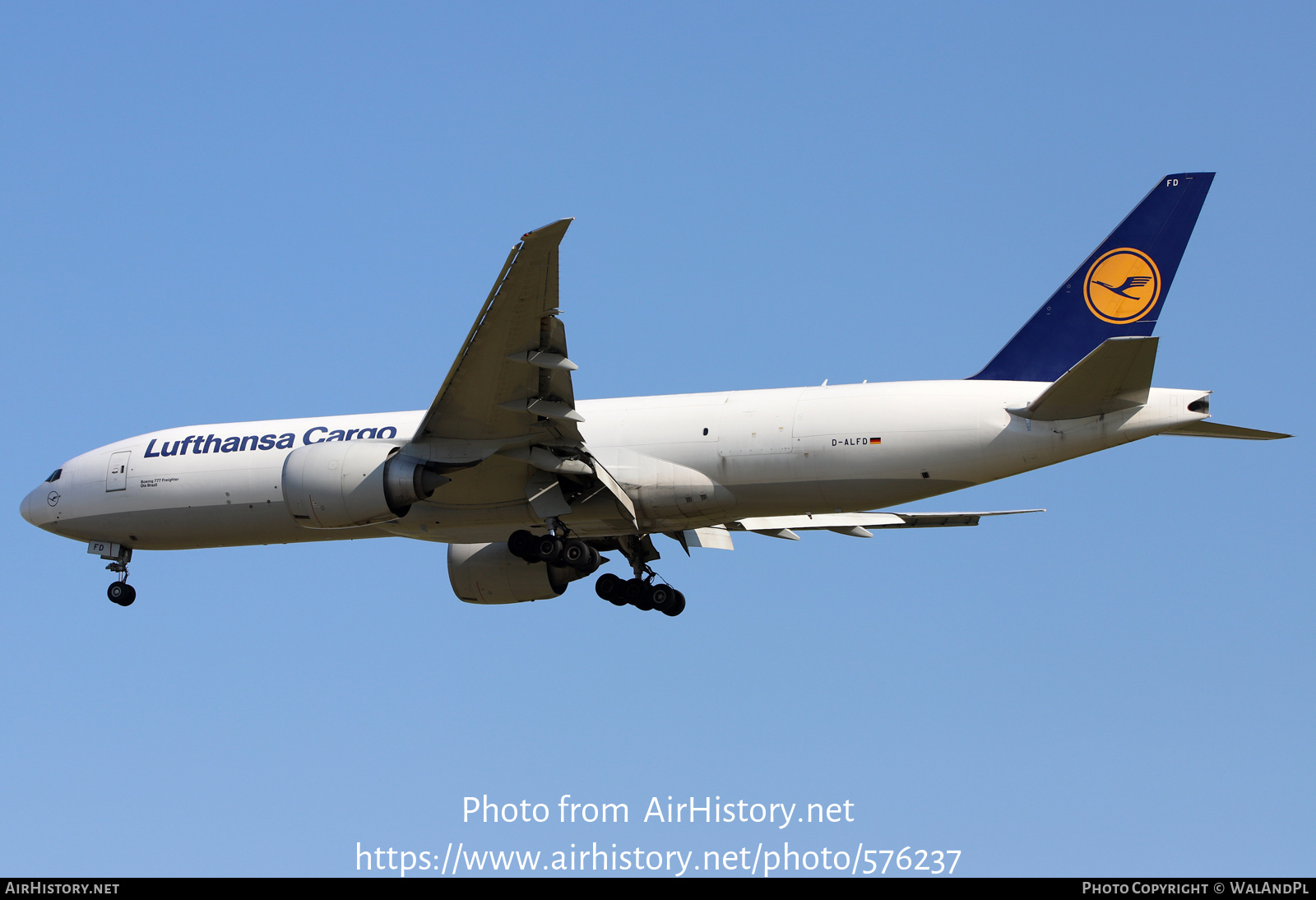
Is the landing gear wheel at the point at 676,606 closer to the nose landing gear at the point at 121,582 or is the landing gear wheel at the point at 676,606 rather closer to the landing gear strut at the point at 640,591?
the landing gear strut at the point at 640,591

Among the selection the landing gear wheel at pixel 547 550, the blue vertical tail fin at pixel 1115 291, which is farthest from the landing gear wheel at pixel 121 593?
the blue vertical tail fin at pixel 1115 291

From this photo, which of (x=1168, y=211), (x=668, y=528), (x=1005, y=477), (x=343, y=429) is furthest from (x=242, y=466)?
(x=1168, y=211)

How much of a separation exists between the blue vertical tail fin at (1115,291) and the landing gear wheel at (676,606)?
22.6ft

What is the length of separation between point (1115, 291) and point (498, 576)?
1214 centimetres

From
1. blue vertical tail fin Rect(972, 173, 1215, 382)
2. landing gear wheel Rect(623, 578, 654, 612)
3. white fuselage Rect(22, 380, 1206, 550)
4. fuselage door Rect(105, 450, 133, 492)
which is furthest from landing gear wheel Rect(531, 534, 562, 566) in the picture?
fuselage door Rect(105, 450, 133, 492)

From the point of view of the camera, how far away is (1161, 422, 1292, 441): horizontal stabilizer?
2031cm

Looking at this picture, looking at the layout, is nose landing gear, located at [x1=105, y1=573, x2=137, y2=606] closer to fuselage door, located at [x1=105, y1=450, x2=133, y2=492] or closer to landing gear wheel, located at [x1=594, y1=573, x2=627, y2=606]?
fuselage door, located at [x1=105, y1=450, x2=133, y2=492]

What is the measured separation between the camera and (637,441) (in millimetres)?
22500

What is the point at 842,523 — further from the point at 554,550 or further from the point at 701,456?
the point at 554,550

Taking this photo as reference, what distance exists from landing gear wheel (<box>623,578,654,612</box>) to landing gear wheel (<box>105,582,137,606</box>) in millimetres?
9086

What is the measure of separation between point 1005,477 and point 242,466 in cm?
1268

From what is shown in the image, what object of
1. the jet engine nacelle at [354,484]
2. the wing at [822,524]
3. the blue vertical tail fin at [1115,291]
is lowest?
the jet engine nacelle at [354,484]

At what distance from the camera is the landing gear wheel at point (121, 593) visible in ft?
84.0
